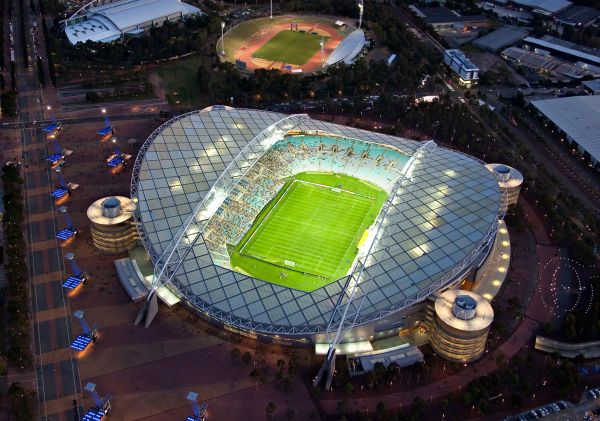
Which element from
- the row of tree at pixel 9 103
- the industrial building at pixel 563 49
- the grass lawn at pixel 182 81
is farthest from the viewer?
the industrial building at pixel 563 49

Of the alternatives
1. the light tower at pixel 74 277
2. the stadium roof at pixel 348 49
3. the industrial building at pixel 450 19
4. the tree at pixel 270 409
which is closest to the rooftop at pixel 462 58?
the stadium roof at pixel 348 49

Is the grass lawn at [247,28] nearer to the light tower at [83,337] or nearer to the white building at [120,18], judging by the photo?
the white building at [120,18]

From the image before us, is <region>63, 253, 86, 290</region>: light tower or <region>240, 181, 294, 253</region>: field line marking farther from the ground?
<region>240, 181, 294, 253</region>: field line marking

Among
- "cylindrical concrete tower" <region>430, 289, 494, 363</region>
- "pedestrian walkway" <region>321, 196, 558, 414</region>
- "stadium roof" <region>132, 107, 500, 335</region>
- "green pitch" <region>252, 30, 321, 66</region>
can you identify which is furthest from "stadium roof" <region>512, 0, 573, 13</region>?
"cylindrical concrete tower" <region>430, 289, 494, 363</region>

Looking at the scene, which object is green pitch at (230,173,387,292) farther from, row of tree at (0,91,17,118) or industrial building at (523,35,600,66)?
industrial building at (523,35,600,66)

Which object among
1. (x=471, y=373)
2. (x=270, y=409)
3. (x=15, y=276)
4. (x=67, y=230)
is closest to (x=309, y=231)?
(x=471, y=373)

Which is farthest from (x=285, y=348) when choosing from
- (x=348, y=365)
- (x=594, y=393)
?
(x=594, y=393)

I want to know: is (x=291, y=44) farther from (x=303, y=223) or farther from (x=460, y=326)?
(x=460, y=326)
